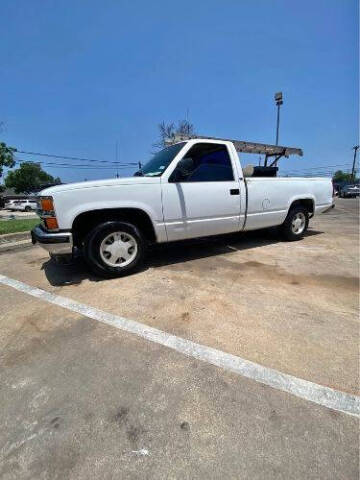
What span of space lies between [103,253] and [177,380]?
232 cm

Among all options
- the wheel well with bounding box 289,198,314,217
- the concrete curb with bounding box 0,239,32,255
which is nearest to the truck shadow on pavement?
the wheel well with bounding box 289,198,314,217

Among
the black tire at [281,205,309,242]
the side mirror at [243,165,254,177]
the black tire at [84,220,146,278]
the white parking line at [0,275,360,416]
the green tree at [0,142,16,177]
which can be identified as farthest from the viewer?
the green tree at [0,142,16,177]

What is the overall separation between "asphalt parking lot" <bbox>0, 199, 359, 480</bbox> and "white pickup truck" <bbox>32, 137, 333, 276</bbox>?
0.57 m

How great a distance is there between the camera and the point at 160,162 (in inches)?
176

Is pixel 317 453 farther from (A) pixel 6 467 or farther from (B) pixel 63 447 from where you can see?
(A) pixel 6 467

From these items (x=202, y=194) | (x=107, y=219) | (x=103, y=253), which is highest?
(x=202, y=194)

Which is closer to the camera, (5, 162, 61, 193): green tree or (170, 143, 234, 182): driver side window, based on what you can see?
(170, 143, 234, 182): driver side window

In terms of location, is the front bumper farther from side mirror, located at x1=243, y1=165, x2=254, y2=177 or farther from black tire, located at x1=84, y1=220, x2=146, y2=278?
side mirror, located at x1=243, y1=165, x2=254, y2=177

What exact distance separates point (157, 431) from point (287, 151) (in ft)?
27.2

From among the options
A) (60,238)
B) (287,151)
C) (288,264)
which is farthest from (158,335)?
(287,151)

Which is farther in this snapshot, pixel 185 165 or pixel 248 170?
pixel 248 170

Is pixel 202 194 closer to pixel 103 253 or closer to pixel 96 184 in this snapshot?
pixel 96 184

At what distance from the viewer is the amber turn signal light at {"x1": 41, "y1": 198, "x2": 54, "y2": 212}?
348cm

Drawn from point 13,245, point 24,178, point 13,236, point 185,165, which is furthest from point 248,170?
point 24,178
